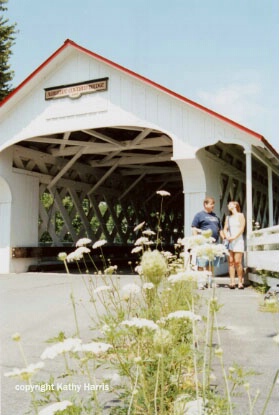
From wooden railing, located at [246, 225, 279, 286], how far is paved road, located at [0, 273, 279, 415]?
0.39 m

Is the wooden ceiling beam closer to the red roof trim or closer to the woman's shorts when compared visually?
the red roof trim

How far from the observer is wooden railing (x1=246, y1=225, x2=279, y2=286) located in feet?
25.1

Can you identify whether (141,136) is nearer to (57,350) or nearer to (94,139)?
(94,139)

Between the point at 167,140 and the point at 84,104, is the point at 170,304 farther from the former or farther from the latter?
the point at 167,140

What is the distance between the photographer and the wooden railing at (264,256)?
7652mm

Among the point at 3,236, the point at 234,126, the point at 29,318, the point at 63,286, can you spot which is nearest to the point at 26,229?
the point at 3,236

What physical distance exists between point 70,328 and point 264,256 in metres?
4.37

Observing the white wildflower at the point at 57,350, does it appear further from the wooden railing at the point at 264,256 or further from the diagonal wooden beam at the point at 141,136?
the diagonal wooden beam at the point at 141,136

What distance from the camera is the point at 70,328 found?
5.08 meters

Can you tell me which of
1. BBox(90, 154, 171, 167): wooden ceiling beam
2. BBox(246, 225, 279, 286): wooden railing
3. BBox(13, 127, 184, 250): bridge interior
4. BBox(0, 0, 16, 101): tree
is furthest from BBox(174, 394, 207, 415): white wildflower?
BBox(0, 0, 16, 101): tree

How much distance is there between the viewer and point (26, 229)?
13.3 metres

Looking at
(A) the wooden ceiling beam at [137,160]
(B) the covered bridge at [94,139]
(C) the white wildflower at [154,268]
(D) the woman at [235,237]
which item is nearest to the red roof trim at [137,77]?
(B) the covered bridge at [94,139]

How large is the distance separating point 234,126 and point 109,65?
11.3ft

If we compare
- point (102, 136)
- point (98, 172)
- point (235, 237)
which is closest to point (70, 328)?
point (235, 237)
